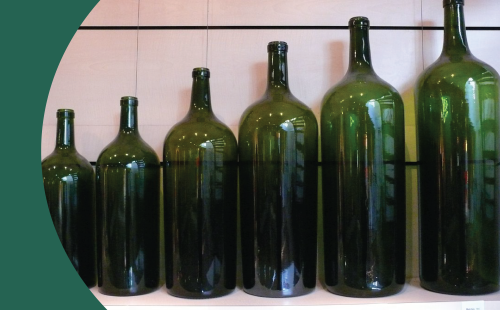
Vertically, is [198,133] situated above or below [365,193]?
above

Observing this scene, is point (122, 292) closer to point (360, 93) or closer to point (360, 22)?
point (360, 93)

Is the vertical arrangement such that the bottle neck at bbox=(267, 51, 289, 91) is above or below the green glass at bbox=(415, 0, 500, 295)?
above

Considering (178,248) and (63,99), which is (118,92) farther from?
(178,248)

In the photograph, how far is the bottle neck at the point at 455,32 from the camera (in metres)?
0.88

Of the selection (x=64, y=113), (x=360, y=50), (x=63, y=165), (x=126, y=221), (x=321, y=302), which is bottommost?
(x=321, y=302)

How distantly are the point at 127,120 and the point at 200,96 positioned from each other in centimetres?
15

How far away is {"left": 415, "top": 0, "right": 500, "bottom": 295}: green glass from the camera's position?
80 cm

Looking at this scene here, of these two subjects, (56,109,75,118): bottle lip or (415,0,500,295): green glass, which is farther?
(56,109,75,118): bottle lip

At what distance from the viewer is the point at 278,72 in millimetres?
897

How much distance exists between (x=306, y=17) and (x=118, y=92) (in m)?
0.45

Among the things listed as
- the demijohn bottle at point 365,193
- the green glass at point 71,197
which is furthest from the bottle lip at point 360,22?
the green glass at point 71,197

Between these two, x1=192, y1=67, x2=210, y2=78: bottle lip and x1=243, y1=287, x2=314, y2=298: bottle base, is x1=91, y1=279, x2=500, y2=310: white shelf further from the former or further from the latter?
x1=192, y1=67, x2=210, y2=78: bottle lip

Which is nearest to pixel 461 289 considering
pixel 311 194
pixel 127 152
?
pixel 311 194

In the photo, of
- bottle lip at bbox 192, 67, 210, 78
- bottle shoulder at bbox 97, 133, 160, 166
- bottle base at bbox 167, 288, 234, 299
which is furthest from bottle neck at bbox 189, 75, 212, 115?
bottle base at bbox 167, 288, 234, 299
